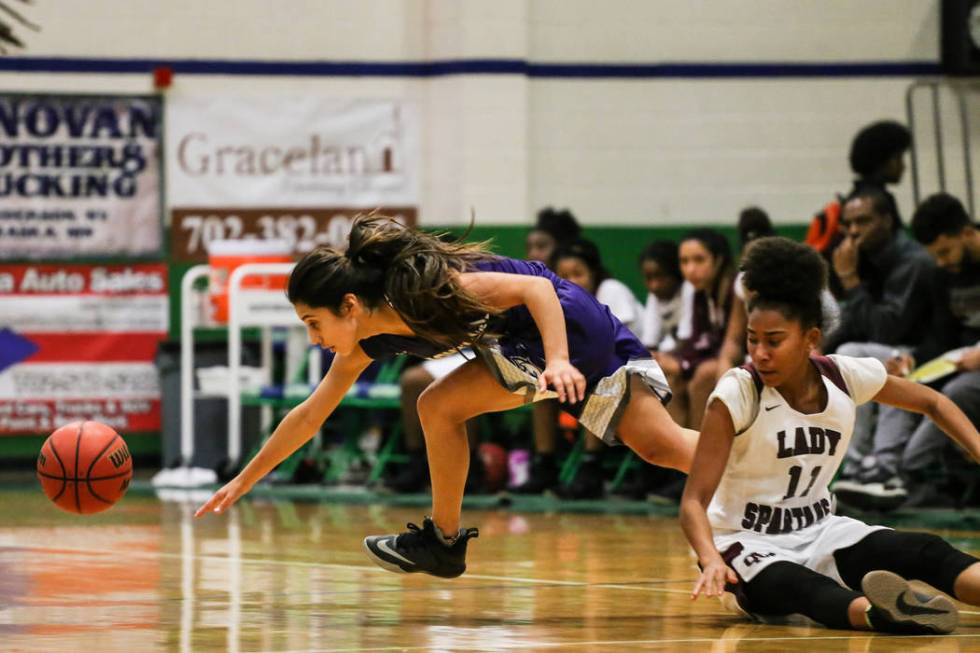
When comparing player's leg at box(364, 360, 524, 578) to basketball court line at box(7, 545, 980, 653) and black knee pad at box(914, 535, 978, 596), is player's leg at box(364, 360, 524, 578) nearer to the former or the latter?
basketball court line at box(7, 545, 980, 653)

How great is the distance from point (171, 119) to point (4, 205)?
1.25m

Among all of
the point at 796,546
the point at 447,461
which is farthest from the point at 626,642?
the point at 447,461

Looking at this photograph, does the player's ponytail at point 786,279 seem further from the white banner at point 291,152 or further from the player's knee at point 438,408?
the white banner at point 291,152

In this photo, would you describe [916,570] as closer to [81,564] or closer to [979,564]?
[979,564]

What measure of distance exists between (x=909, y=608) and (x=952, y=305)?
4.29 m

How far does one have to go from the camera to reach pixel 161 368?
11.4 m

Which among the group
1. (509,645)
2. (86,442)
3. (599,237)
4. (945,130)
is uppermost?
(945,130)

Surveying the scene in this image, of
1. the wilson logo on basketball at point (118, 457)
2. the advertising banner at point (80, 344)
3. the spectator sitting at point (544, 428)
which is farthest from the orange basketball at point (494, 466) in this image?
the wilson logo on basketball at point (118, 457)

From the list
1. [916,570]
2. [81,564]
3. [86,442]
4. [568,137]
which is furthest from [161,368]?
[916,570]

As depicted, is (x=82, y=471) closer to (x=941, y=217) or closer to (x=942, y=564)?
(x=942, y=564)

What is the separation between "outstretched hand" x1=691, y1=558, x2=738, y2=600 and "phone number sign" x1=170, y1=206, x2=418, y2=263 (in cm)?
789

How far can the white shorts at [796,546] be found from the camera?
4512 millimetres

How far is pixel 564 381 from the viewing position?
14.8 feet

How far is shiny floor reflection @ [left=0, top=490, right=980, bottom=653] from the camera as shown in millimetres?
4289
